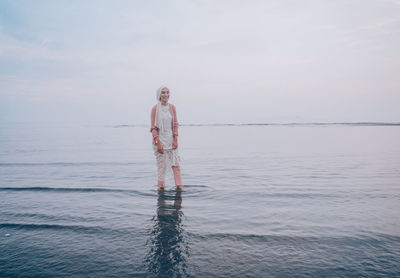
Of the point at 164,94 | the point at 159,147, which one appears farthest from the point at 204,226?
the point at 164,94

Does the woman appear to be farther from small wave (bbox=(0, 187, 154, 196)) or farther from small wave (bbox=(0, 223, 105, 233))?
small wave (bbox=(0, 223, 105, 233))

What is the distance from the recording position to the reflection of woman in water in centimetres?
348

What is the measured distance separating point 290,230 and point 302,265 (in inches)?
50.0

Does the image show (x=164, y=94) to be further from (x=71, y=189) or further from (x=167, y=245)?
(x=167, y=245)

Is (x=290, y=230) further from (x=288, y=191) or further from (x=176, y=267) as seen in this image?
(x=288, y=191)

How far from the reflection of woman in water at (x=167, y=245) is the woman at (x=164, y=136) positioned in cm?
173

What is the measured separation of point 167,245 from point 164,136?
13.5 ft

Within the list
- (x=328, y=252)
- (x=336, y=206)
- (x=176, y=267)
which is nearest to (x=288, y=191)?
(x=336, y=206)

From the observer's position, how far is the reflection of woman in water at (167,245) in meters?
3.48

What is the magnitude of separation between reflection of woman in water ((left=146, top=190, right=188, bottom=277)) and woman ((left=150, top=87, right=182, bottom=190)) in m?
1.73

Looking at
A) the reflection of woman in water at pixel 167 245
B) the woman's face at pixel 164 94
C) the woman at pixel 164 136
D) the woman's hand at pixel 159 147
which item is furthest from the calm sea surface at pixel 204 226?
the woman's face at pixel 164 94

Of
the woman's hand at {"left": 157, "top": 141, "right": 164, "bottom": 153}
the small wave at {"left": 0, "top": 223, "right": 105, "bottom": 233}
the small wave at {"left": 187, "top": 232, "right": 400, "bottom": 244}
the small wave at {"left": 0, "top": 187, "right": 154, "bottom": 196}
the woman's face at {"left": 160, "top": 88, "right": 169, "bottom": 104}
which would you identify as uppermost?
the woman's face at {"left": 160, "top": 88, "right": 169, "bottom": 104}

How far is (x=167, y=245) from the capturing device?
13.8 ft

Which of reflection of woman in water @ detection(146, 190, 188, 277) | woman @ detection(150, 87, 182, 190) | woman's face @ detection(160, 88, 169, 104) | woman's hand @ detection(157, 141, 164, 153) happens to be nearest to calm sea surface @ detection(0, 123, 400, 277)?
reflection of woman in water @ detection(146, 190, 188, 277)
